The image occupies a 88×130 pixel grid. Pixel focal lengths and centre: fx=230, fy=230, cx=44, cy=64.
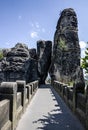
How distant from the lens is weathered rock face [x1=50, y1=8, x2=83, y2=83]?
56188 millimetres

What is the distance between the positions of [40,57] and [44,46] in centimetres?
322

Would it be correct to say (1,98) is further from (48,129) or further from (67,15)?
(67,15)

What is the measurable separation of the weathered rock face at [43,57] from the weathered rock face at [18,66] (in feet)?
22.5

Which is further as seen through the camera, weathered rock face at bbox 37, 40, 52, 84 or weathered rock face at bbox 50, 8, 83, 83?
weathered rock face at bbox 37, 40, 52, 84

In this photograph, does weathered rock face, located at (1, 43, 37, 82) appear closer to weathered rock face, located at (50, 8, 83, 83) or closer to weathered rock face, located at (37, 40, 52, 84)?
weathered rock face, located at (37, 40, 52, 84)

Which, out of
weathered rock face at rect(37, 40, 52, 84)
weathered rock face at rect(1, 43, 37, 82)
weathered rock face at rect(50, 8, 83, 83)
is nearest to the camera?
weathered rock face at rect(1, 43, 37, 82)

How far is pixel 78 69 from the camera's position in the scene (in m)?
57.6

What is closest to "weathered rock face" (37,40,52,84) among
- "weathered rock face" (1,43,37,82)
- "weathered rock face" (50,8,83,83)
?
"weathered rock face" (50,8,83,83)

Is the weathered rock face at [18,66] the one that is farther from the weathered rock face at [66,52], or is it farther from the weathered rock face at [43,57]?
the weathered rock face at [66,52]

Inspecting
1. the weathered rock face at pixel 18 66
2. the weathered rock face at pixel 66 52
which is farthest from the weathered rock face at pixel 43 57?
the weathered rock face at pixel 18 66

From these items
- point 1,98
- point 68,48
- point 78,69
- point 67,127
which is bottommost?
point 67,127

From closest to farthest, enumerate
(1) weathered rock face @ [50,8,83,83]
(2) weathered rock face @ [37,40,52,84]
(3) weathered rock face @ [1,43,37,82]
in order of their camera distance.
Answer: (3) weathered rock face @ [1,43,37,82] → (1) weathered rock face @ [50,8,83,83] → (2) weathered rock face @ [37,40,52,84]

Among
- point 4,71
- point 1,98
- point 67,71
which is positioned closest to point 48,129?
point 1,98

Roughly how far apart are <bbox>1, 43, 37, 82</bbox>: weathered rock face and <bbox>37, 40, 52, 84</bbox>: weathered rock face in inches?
270
